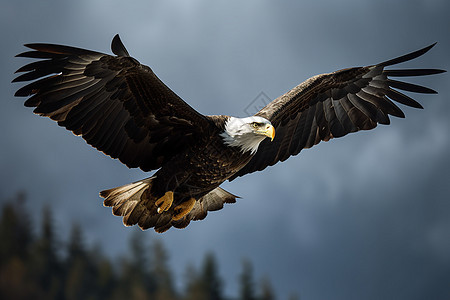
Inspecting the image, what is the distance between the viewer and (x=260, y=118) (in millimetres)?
5828

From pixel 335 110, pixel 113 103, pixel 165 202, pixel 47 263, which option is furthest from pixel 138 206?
pixel 47 263

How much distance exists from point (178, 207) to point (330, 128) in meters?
2.19

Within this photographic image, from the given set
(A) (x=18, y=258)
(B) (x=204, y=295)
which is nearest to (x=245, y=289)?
(B) (x=204, y=295)

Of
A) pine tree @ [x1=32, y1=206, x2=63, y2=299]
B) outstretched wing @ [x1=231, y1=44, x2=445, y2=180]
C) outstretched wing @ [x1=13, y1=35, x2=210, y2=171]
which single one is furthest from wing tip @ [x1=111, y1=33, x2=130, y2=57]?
pine tree @ [x1=32, y1=206, x2=63, y2=299]

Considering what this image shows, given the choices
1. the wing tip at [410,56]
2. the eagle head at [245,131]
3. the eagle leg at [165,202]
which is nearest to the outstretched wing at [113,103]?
the eagle head at [245,131]

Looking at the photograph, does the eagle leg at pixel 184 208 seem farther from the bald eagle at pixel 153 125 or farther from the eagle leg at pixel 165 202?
the eagle leg at pixel 165 202

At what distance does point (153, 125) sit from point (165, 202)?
0.83m

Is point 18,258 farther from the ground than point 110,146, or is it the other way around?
→ point 18,258

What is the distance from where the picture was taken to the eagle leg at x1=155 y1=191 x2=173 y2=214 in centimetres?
607

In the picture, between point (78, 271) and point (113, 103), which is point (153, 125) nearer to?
point (113, 103)

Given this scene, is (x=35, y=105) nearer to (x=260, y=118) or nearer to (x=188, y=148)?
(x=188, y=148)

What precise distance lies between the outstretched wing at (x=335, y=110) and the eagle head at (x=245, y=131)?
1115mm

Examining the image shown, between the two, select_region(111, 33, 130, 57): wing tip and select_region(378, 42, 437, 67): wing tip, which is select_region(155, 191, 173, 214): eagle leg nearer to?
select_region(111, 33, 130, 57): wing tip

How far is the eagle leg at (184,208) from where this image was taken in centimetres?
628
